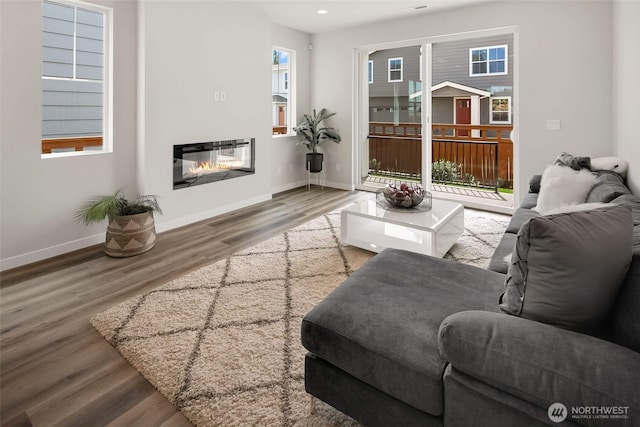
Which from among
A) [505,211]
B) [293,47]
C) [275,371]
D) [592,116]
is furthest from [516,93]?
[275,371]

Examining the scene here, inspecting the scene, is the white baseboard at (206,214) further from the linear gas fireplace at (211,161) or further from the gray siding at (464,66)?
the gray siding at (464,66)

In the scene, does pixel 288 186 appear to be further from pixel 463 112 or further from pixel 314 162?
pixel 463 112

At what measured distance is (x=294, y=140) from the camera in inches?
251

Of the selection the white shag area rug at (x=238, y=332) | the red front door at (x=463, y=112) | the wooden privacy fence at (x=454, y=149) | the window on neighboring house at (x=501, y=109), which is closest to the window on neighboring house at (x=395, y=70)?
the wooden privacy fence at (x=454, y=149)

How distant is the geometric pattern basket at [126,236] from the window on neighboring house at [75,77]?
88 centimetres

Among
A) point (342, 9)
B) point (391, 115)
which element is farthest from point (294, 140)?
point (342, 9)

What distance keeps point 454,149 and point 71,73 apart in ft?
15.5

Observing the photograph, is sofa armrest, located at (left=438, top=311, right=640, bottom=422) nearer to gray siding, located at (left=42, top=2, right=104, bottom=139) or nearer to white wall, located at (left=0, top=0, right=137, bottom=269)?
white wall, located at (left=0, top=0, right=137, bottom=269)

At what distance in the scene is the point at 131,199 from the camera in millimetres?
4035

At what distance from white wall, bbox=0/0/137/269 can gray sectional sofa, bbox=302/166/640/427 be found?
3.01m

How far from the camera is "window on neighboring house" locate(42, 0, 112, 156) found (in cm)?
332

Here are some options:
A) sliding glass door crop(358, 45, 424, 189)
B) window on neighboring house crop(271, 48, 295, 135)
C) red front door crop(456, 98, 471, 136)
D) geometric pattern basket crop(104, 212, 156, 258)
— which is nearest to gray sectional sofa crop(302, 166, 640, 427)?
geometric pattern basket crop(104, 212, 156, 258)

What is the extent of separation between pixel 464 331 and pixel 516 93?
4443 mm

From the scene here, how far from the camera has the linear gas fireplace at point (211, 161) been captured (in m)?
4.31
